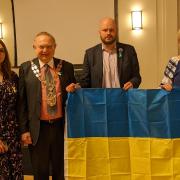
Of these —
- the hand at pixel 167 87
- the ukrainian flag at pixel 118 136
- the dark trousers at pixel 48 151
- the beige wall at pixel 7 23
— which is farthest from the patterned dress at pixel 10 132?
the beige wall at pixel 7 23

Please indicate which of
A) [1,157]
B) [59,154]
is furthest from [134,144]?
[1,157]

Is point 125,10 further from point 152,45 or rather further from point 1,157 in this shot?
point 1,157

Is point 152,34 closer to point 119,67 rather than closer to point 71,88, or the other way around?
point 119,67

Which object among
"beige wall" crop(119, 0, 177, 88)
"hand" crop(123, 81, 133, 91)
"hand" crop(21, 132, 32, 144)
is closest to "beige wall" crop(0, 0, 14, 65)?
"beige wall" crop(119, 0, 177, 88)

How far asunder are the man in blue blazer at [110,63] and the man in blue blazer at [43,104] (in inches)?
11.2

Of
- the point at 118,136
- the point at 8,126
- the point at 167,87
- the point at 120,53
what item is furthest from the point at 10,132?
the point at 167,87

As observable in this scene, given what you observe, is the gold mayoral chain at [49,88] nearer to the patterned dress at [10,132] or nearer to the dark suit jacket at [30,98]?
the dark suit jacket at [30,98]

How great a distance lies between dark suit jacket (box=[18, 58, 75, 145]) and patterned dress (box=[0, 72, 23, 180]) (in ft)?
0.19

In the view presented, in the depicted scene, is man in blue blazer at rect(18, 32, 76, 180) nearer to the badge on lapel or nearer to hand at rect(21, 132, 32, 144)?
hand at rect(21, 132, 32, 144)

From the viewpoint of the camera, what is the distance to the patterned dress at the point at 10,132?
2.62 m

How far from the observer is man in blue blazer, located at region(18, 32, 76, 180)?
2.64 metres

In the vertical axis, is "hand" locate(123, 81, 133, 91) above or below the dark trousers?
above

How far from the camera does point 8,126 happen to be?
2.68m

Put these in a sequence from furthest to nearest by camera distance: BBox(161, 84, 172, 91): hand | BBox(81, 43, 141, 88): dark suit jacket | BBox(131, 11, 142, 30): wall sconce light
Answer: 1. BBox(131, 11, 142, 30): wall sconce light
2. BBox(81, 43, 141, 88): dark suit jacket
3. BBox(161, 84, 172, 91): hand
